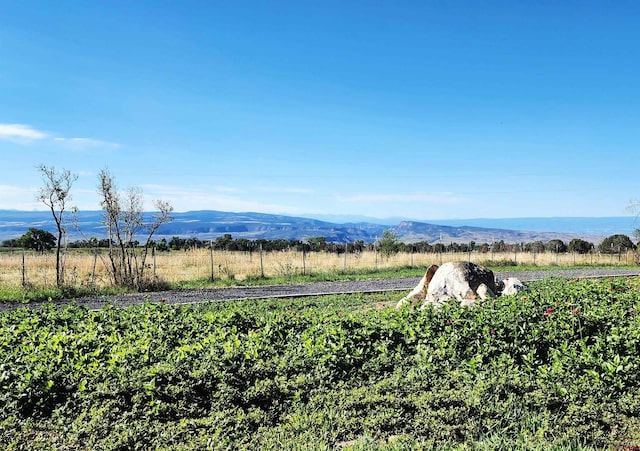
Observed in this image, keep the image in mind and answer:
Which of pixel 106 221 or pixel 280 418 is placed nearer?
pixel 280 418

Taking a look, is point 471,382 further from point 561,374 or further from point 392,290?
point 392,290

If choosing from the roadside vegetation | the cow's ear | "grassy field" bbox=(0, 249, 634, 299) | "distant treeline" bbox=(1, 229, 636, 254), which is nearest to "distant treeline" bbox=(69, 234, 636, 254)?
"distant treeline" bbox=(1, 229, 636, 254)

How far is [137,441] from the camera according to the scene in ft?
14.7

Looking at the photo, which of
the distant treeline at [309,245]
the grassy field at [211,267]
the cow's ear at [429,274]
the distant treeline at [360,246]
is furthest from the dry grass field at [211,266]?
the cow's ear at [429,274]

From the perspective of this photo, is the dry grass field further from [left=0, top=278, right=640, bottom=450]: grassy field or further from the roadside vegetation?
[left=0, top=278, right=640, bottom=450]: grassy field

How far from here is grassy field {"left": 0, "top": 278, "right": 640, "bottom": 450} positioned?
15.0 feet

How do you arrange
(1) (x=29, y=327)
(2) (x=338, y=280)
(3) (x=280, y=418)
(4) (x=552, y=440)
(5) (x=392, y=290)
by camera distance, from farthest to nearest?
1. (2) (x=338, y=280)
2. (5) (x=392, y=290)
3. (1) (x=29, y=327)
4. (3) (x=280, y=418)
5. (4) (x=552, y=440)

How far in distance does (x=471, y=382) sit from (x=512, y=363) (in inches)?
33.3

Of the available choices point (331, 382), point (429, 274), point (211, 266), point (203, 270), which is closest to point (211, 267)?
point (211, 266)

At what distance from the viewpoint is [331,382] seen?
578 cm

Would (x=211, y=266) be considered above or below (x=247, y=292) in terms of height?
above

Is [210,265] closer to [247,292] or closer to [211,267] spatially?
[211,267]

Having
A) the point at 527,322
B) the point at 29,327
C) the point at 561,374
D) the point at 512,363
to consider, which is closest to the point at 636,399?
the point at 561,374

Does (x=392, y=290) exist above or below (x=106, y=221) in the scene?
below
